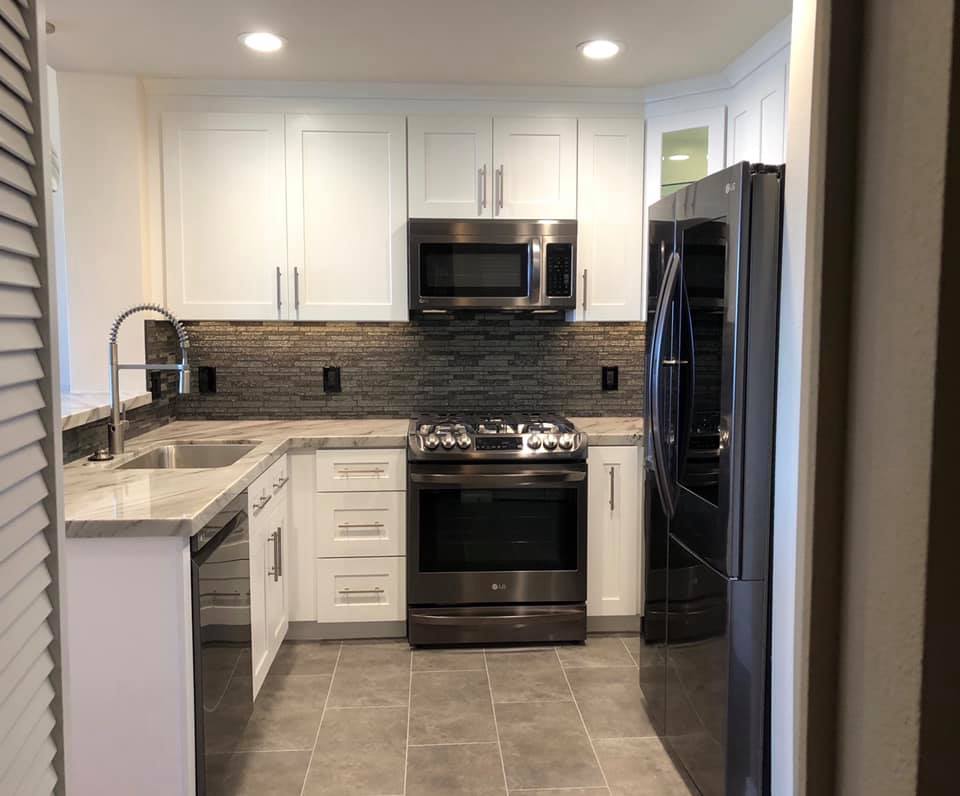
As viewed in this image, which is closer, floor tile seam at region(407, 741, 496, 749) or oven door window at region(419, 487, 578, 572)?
floor tile seam at region(407, 741, 496, 749)

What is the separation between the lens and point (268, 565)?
9.10 ft

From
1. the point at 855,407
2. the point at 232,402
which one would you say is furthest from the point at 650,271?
the point at 855,407

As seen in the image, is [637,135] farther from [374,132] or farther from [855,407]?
[855,407]

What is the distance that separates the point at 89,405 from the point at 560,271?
1.96m

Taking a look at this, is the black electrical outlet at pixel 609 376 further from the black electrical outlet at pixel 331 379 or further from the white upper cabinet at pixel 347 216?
the black electrical outlet at pixel 331 379

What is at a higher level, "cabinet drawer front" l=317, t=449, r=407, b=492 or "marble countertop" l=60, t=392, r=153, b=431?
"marble countertop" l=60, t=392, r=153, b=431

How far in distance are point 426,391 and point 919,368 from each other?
358 cm

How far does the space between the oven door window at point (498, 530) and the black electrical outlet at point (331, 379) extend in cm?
87

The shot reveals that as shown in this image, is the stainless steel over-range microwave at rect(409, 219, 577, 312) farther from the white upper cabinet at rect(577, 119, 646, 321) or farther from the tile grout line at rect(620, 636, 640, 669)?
the tile grout line at rect(620, 636, 640, 669)

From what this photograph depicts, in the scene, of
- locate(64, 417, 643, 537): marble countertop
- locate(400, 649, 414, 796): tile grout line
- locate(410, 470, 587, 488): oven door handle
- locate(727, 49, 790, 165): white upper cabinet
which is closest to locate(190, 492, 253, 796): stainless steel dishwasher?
locate(64, 417, 643, 537): marble countertop

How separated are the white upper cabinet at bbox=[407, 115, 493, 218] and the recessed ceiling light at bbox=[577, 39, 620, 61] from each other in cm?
57

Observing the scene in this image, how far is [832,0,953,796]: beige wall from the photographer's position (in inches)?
8.5

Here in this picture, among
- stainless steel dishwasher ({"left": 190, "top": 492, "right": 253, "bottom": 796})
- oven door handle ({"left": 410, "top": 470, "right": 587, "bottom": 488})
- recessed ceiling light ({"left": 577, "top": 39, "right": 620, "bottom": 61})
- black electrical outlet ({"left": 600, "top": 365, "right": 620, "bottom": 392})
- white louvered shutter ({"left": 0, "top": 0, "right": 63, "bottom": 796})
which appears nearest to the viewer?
white louvered shutter ({"left": 0, "top": 0, "right": 63, "bottom": 796})

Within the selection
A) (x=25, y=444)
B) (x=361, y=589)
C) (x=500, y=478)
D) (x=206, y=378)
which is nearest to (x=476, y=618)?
(x=361, y=589)
